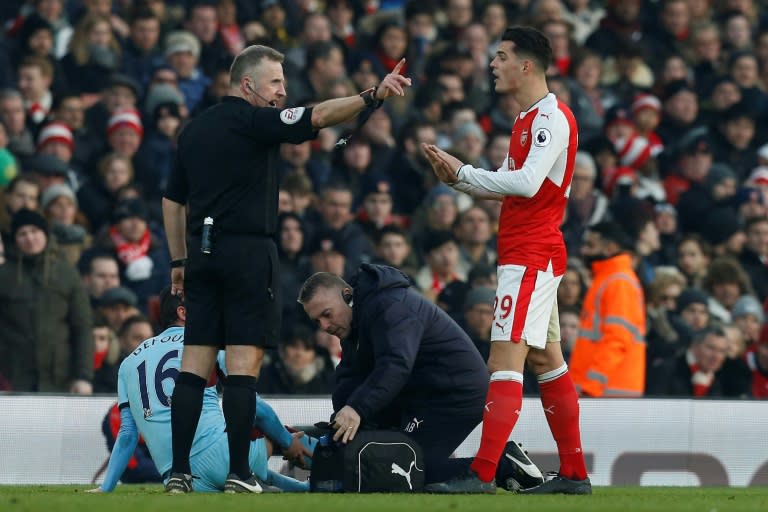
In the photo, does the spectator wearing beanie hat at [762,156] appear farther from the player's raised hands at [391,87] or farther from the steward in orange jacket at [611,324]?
the player's raised hands at [391,87]

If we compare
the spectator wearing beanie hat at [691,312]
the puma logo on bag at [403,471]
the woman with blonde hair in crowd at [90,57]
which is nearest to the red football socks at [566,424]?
the puma logo on bag at [403,471]

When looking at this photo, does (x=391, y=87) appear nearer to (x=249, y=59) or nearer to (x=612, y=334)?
(x=249, y=59)

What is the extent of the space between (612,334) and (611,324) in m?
0.07

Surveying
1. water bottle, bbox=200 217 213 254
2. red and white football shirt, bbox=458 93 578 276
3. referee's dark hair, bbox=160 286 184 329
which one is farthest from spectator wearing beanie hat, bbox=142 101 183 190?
red and white football shirt, bbox=458 93 578 276

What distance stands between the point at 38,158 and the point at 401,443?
5872 millimetres

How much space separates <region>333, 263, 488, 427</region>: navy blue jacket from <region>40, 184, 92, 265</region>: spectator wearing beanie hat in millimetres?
4459

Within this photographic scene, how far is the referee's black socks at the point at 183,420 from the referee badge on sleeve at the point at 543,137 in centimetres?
213

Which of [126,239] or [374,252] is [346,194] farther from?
[126,239]

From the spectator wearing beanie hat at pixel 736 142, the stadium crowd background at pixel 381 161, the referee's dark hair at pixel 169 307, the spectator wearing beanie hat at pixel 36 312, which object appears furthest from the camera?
the spectator wearing beanie hat at pixel 736 142

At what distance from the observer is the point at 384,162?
15.5m

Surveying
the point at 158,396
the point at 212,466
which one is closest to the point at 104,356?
the point at 158,396

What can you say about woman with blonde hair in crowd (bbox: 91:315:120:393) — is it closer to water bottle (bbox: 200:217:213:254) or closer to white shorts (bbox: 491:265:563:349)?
water bottle (bbox: 200:217:213:254)

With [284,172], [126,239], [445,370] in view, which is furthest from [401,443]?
[284,172]

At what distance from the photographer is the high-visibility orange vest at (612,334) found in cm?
1173
